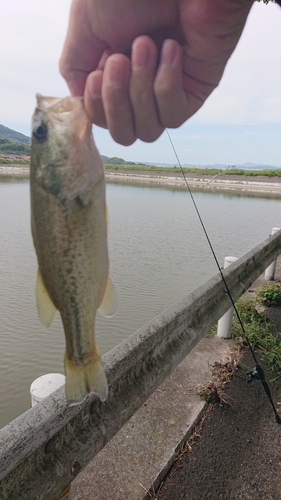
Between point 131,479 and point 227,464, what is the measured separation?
2.25ft

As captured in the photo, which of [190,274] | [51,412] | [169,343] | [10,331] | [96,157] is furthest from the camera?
[190,274]

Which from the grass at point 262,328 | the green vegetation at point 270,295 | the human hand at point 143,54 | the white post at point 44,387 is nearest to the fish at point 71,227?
the human hand at point 143,54

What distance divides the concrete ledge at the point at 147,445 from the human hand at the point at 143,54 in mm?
2082

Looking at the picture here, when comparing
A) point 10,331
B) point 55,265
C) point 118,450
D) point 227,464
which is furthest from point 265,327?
point 55,265

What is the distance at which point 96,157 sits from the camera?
46.9 inches

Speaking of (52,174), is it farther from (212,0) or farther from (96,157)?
(212,0)

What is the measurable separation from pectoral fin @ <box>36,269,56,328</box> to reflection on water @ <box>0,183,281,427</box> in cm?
338

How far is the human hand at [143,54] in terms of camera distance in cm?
104

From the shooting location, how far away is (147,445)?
2592 millimetres

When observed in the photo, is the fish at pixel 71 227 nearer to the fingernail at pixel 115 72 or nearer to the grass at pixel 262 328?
the fingernail at pixel 115 72

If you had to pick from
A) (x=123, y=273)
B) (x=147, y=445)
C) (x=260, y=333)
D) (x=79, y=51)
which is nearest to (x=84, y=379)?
(x=79, y=51)

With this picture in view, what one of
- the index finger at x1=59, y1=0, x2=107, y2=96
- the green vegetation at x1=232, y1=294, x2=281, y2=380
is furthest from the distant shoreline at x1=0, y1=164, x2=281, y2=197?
the index finger at x1=59, y1=0, x2=107, y2=96

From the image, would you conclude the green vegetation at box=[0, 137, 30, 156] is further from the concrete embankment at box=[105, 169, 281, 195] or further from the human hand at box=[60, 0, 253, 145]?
the concrete embankment at box=[105, 169, 281, 195]

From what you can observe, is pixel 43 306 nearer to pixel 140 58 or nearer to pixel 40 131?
pixel 40 131
